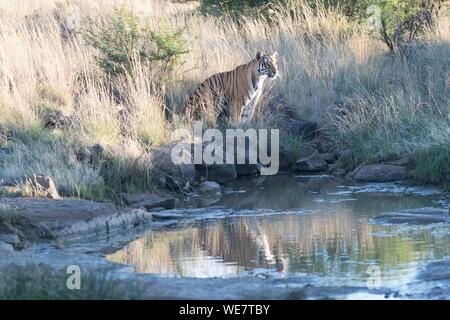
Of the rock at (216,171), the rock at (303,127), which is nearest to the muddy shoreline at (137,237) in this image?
the rock at (216,171)

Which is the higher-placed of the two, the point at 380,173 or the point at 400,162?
the point at 400,162

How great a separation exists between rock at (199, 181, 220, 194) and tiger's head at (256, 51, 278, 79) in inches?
116

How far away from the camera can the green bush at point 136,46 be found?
1609 centimetres

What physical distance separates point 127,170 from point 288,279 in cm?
530

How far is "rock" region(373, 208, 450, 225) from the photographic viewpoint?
33.1 feet

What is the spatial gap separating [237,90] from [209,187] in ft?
9.29

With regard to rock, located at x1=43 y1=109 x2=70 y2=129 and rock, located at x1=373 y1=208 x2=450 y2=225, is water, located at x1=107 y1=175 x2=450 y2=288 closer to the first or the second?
rock, located at x1=373 y1=208 x2=450 y2=225

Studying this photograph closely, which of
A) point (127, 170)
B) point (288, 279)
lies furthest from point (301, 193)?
point (288, 279)

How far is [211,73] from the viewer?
17.0 m

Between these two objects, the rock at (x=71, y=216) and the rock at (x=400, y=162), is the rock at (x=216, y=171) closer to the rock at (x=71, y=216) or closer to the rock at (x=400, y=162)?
the rock at (x=400, y=162)

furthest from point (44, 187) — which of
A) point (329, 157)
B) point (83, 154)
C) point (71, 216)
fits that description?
point (329, 157)

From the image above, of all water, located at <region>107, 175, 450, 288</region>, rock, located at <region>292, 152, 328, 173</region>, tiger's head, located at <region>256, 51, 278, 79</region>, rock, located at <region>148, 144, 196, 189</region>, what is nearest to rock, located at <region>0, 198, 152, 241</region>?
water, located at <region>107, 175, 450, 288</region>

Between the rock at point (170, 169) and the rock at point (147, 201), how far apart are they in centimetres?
76

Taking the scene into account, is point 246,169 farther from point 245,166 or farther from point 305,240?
point 305,240
